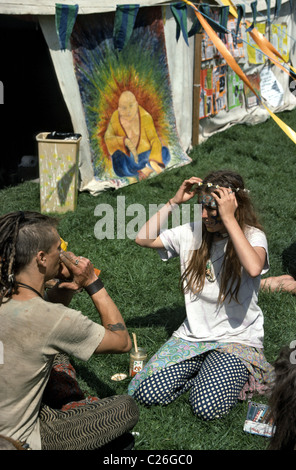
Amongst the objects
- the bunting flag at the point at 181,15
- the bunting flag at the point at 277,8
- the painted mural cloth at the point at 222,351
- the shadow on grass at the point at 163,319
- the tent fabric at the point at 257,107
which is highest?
the bunting flag at the point at 277,8

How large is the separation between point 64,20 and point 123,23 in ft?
3.01

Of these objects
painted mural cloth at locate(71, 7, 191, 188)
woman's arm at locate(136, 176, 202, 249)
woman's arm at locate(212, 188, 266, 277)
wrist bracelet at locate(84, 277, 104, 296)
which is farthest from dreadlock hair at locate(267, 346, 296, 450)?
painted mural cloth at locate(71, 7, 191, 188)

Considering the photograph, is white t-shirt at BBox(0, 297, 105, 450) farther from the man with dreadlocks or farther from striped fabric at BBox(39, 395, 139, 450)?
striped fabric at BBox(39, 395, 139, 450)

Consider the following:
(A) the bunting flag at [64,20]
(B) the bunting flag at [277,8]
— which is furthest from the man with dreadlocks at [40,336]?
(B) the bunting flag at [277,8]

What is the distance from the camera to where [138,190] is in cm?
720

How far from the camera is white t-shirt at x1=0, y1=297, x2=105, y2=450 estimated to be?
7.93 feet

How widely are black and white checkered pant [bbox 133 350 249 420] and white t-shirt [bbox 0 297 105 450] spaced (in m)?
1.05

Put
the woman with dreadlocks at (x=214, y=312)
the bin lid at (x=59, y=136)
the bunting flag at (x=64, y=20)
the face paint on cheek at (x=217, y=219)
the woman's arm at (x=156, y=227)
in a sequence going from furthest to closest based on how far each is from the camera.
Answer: the bin lid at (x=59, y=136) → the bunting flag at (x=64, y=20) → the woman's arm at (x=156, y=227) → the face paint on cheek at (x=217, y=219) → the woman with dreadlocks at (x=214, y=312)

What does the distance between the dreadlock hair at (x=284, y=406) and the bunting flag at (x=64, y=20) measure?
510 centimetres

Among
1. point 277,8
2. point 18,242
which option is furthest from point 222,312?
point 277,8

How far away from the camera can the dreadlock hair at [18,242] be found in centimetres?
247

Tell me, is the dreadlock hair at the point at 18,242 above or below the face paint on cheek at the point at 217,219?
above

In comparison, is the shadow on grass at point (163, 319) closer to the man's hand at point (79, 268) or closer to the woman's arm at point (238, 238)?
the woman's arm at point (238, 238)

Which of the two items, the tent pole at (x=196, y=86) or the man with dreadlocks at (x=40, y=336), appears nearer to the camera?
the man with dreadlocks at (x=40, y=336)
